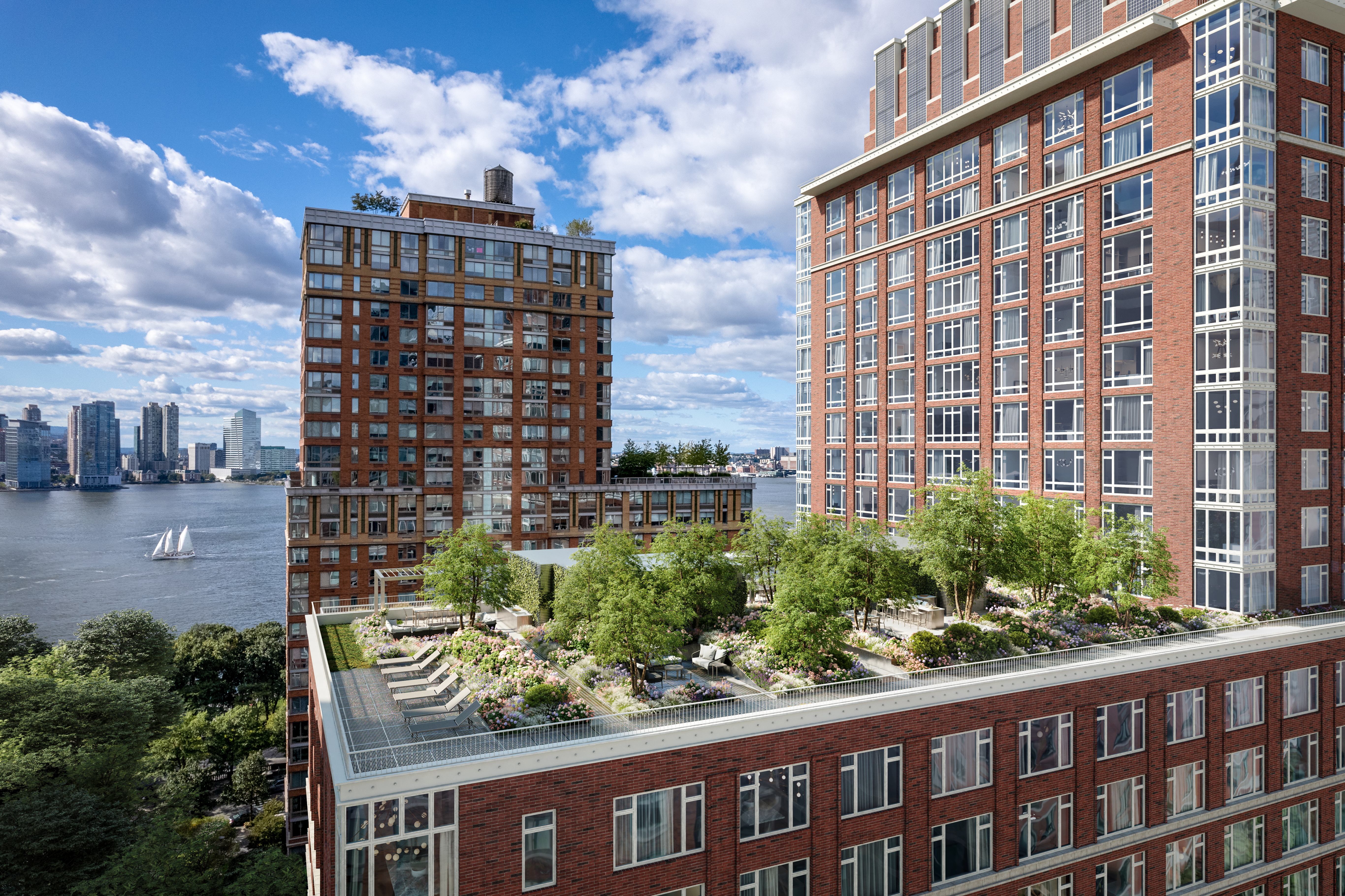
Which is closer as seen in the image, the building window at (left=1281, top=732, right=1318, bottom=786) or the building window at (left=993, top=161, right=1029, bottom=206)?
the building window at (left=1281, top=732, right=1318, bottom=786)

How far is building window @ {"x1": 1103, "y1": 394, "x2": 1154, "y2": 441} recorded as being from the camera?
35.7m

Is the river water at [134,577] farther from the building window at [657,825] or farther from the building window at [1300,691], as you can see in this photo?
the building window at [657,825]

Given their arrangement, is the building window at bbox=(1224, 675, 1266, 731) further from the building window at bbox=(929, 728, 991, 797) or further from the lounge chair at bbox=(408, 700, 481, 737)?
the lounge chair at bbox=(408, 700, 481, 737)

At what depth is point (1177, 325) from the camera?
34188 millimetres

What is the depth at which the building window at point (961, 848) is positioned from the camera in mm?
23688

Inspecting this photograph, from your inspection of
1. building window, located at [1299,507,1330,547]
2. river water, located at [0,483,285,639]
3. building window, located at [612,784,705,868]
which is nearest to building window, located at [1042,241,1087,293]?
building window, located at [1299,507,1330,547]

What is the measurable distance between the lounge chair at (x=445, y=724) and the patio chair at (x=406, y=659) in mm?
7140

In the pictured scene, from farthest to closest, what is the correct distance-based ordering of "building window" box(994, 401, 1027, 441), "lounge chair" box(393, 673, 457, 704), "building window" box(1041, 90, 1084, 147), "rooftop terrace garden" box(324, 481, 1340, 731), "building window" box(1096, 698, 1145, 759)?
"building window" box(994, 401, 1027, 441), "building window" box(1041, 90, 1084, 147), "building window" box(1096, 698, 1145, 759), "rooftop terrace garden" box(324, 481, 1340, 731), "lounge chair" box(393, 673, 457, 704)

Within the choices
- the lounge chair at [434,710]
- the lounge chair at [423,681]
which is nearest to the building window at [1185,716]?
the lounge chair at [434,710]

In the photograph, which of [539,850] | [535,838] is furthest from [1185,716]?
[535,838]

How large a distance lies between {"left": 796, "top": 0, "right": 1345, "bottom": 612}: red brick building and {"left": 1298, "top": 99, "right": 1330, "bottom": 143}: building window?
0.32 ft

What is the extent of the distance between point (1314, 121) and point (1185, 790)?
31770mm

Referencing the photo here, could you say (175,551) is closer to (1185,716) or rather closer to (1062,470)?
(1062,470)

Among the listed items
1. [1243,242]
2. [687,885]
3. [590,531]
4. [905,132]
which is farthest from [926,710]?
[590,531]
